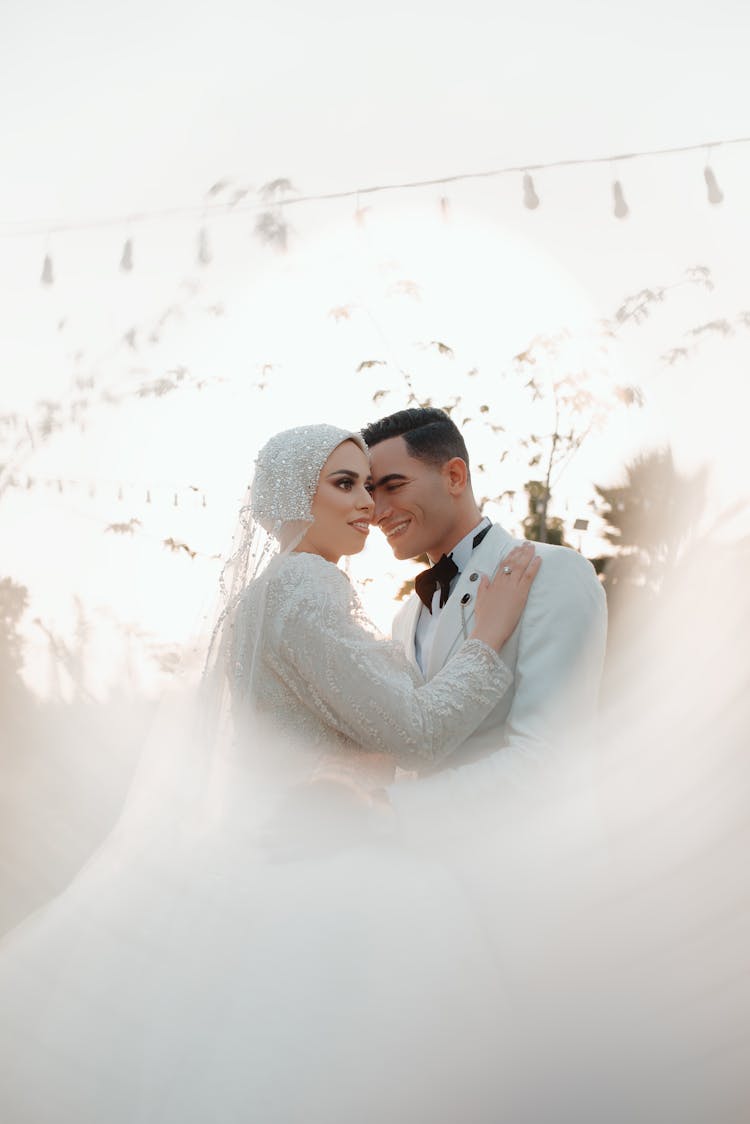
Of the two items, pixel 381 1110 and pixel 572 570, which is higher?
pixel 572 570

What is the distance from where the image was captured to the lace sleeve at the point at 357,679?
2750mm

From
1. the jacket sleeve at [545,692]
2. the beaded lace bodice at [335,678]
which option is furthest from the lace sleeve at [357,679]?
the jacket sleeve at [545,692]

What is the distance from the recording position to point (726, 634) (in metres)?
8.30

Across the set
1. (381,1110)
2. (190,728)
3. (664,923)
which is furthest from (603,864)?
(190,728)

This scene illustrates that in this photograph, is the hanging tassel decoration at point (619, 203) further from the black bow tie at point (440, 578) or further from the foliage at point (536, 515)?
the black bow tie at point (440, 578)

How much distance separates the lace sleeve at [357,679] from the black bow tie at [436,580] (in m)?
0.68

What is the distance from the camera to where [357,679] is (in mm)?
2744

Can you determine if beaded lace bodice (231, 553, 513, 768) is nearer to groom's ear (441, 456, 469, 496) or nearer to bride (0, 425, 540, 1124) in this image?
bride (0, 425, 540, 1124)

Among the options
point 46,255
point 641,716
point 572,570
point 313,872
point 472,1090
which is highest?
point 46,255

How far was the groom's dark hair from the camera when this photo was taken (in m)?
3.72

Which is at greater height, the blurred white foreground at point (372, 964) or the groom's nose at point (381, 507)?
the groom's nose at point (381, 507)

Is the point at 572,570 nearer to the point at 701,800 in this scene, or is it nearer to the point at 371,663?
the point at 371,663

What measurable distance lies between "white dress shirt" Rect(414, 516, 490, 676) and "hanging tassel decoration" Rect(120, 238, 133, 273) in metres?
3.69

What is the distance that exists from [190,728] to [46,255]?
4701 mm
